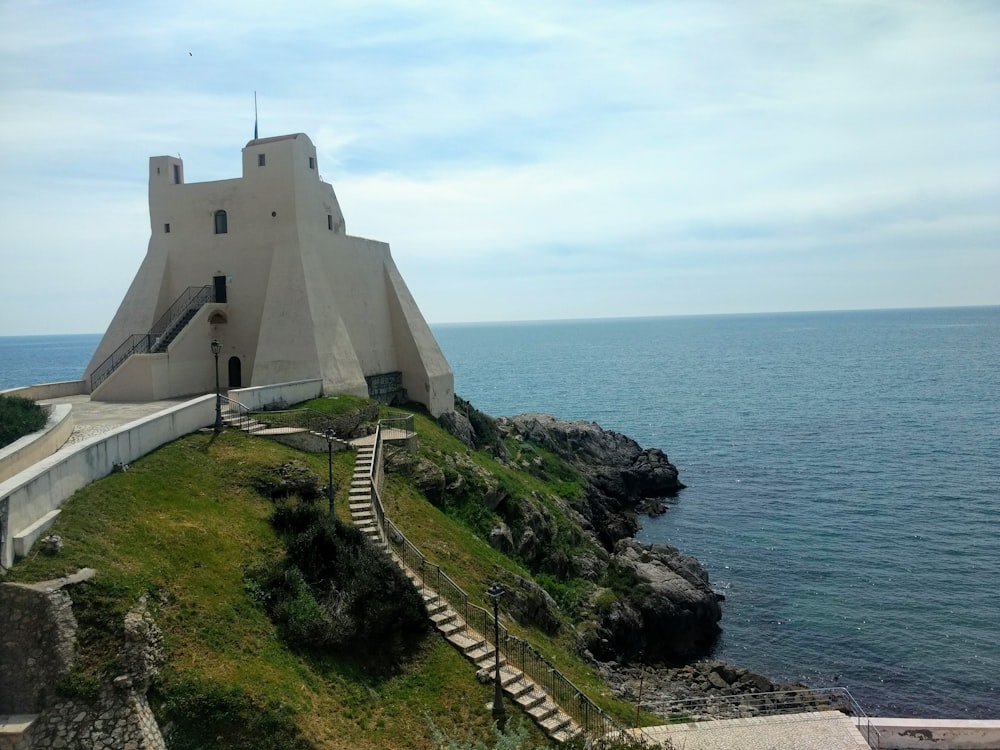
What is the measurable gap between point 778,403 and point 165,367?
247 feet

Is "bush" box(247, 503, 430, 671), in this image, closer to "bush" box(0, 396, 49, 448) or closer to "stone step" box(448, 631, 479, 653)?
"stone step" box(448, 631, 479, 653)

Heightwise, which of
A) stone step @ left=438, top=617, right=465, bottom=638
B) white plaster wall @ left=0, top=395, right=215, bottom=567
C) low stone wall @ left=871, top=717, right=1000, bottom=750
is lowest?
low stone wall @ left=871, top=717, right=1000, bottom=750

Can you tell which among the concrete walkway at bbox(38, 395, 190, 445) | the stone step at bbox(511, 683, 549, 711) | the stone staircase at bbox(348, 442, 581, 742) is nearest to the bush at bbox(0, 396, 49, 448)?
the concrete walkway at bbox(38, 395, 190, 445)

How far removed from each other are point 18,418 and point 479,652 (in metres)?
13.0

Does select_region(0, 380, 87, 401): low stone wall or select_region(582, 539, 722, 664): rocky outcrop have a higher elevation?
select_region(0, 380, 87, 401): low stone wall

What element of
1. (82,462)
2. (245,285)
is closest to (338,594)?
(82,462)

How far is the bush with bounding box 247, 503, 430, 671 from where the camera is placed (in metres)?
15.5

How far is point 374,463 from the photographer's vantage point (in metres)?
23.7

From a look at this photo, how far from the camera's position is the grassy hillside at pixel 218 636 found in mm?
12453

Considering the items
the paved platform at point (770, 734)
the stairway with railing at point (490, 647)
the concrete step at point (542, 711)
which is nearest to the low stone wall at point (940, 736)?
the paved platform at point (770, 734)

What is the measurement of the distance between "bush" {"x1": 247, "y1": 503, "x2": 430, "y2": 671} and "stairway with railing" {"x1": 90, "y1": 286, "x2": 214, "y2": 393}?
1539 cm

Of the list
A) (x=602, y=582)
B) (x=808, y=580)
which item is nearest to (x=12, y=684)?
(x=602, y=582)

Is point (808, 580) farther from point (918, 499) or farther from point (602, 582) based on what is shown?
point (918, 499)

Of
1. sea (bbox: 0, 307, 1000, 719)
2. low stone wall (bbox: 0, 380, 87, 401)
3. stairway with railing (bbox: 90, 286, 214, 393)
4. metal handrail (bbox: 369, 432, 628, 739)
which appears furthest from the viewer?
stairway with railing (bbox: 90, 286, 214, 393)
